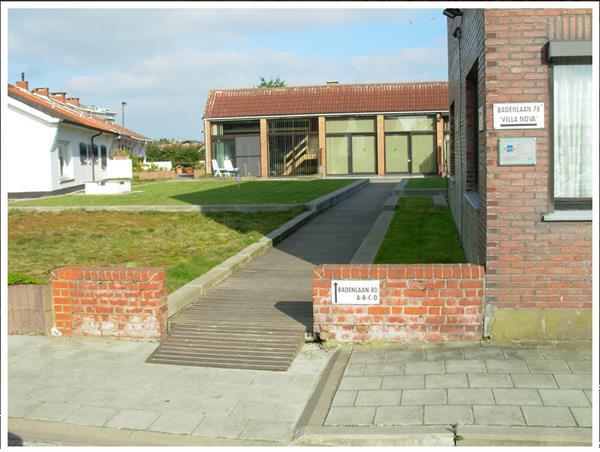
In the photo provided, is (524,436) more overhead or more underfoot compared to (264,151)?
more underfoot

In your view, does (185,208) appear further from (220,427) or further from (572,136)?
(220,427)

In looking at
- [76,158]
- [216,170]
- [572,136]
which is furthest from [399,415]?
[216,170]

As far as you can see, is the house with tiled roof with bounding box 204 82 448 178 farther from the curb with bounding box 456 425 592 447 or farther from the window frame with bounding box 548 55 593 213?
the curb with bounding box 456 425 592 447

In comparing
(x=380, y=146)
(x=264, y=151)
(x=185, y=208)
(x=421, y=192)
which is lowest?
(x=185, y=208)

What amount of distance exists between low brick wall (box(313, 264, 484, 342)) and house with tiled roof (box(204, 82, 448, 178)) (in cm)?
3369

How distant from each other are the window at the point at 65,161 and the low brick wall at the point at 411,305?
1081 inches

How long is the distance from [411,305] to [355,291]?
599mm

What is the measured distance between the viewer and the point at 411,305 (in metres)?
7.68

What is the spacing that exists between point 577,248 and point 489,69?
2001 millimetres

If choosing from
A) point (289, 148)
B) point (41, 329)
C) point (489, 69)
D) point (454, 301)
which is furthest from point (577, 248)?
point (289, 148)

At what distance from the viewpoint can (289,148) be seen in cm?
4391

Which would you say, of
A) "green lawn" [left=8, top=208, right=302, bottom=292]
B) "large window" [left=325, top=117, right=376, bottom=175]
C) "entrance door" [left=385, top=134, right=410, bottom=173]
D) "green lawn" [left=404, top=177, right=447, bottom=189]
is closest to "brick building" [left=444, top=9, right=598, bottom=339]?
"green lawn" [left=8, top=208, right=302, bottom=292]

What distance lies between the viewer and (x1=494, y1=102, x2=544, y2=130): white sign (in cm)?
738

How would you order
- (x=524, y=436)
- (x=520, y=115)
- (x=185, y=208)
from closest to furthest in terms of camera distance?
(x=524, y=436) < (x=520, y=115) < (x=185, y=208)
